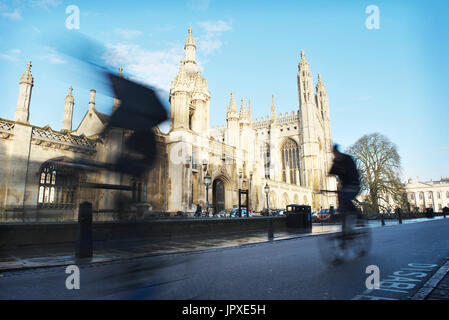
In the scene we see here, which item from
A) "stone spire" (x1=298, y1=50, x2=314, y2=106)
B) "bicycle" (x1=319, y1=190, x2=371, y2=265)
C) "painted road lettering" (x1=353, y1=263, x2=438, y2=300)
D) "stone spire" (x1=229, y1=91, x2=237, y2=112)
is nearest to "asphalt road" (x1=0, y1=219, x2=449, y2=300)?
"painted road lettering" (x1=353, y1=263, x2=438, y2=300)

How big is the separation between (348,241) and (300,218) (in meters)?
13.5

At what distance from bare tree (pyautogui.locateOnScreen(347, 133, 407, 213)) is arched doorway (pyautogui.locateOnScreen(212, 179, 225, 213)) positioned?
19123 mm

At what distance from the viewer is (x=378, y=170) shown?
38438 millimetres

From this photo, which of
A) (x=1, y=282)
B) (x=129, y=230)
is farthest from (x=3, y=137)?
(x=129, y=230)

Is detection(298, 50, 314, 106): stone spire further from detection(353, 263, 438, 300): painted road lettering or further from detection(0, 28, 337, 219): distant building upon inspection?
detection(353, 263, 438, 300): painted road lettering

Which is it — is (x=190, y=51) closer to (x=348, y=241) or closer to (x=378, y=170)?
(x=348, y=241)

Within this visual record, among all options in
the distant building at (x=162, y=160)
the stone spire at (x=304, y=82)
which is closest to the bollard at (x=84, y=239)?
the distant building at (x=162, y=160)

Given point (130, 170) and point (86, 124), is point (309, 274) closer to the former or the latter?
point (130, 170)

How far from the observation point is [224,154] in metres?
29.0

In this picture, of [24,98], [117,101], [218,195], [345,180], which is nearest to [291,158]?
[218,195]

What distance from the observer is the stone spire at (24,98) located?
51.1ft

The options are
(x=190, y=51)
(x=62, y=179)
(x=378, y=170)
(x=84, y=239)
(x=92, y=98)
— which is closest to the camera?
(x=92, y=98)

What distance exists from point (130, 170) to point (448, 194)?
130773 mm
